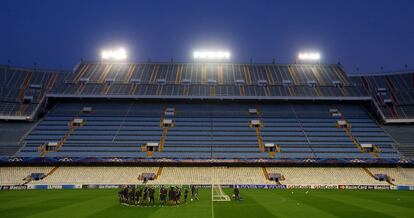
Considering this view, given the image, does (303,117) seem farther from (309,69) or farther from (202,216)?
(202,216)

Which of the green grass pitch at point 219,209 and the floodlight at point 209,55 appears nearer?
the green grass pitch at point 219,209

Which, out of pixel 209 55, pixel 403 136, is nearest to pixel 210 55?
pixel 209 55

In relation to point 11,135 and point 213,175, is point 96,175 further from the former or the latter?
point 11,135

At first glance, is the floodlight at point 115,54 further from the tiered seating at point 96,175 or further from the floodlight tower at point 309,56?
the floodlight tower at point 309,56

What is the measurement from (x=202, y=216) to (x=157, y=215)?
3.07 metres

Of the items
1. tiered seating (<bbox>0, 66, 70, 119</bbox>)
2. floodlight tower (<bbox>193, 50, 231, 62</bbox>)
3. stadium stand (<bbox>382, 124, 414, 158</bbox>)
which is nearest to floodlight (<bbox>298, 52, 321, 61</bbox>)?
floodlight tower (<bbox>193, 50, 231, 62</bbox>)

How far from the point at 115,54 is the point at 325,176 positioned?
5511 cm

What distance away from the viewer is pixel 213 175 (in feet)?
199

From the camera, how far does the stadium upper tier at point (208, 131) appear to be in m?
65.5

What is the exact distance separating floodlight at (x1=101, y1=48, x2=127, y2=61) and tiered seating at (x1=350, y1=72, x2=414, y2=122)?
50819 mm

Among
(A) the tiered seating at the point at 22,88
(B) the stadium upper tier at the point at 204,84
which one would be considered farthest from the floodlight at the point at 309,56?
(A) the tiered seating at the point at 22,88

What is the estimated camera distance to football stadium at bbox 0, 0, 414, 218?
2311 inches

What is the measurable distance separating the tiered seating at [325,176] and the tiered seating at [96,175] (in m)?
20.0

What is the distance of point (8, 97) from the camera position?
78.1m
